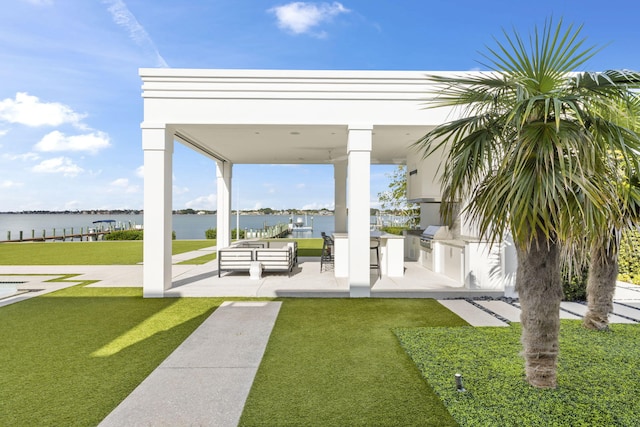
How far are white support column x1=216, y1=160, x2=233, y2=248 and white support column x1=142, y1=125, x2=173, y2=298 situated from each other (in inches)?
195

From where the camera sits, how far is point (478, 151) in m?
2.77

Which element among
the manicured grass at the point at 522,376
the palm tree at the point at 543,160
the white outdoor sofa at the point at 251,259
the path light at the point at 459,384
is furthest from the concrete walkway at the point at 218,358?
the palm tree at the point at 543,160

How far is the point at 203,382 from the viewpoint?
10.2 ft

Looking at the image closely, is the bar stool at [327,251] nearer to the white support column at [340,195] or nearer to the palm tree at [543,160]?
the white support column at [340,195]

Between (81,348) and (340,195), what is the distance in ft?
29.7

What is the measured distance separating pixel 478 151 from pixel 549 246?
2.97 ft

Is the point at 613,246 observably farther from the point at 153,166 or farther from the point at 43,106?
the point at 43,106

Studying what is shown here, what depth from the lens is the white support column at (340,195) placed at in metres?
11.9

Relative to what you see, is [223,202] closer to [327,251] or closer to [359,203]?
[327,251]

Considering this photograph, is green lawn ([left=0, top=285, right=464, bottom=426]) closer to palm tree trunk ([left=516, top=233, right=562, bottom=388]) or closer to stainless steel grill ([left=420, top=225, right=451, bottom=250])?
palm tree trunk ([left=516, top=233, right=562, bottom=388])

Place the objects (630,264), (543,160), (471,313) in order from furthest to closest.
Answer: (630,264) < (471,313) < (543,160)

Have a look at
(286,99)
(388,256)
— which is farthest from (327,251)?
(286,99)

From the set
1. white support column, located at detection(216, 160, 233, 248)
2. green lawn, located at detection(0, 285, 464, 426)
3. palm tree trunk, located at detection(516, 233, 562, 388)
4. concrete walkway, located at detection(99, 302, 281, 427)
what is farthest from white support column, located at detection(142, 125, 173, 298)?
palm tree trunk, located at detection(516, 233, 562, 388)

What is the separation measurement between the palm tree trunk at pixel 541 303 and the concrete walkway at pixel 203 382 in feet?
7.86
